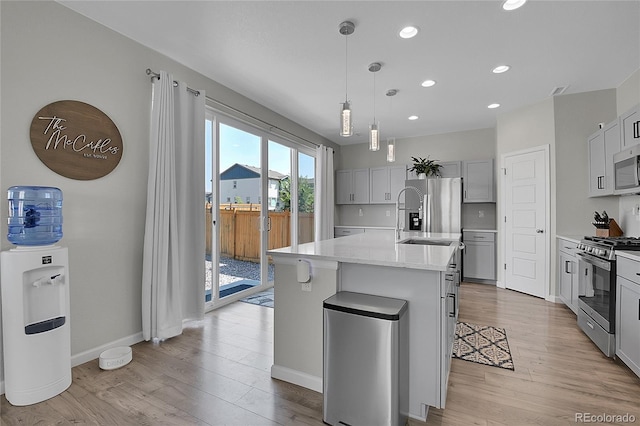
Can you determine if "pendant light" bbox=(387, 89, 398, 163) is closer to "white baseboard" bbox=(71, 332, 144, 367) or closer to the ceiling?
the ceiling

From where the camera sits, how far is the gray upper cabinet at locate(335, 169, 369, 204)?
6.59 m

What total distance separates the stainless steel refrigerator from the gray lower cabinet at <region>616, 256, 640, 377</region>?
9.62ft

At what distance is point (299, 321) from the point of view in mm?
2174

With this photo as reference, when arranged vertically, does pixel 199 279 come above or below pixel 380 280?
below

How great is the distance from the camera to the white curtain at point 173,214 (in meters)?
2.80

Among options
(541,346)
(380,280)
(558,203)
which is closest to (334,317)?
(380,280)

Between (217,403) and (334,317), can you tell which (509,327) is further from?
(217,403)

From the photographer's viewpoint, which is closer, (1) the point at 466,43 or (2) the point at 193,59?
(1) the point at 466,43

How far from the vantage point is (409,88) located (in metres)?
3.86

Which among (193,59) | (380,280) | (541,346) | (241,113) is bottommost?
(541,346)

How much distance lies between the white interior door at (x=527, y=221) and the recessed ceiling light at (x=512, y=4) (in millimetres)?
2637

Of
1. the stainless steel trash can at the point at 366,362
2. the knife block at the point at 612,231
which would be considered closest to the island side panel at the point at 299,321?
the stainless steel trash can at the point at 366,362

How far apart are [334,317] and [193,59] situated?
2.91 metres

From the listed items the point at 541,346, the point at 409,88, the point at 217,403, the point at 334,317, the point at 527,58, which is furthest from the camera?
the point at 409,88
